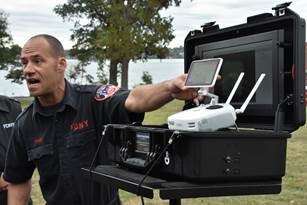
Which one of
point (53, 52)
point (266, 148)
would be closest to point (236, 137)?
point (266, 148)

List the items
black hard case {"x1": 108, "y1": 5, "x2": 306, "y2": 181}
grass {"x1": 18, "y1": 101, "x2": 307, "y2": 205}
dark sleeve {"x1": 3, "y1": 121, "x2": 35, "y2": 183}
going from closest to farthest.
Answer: black hard case {"x1": 108, "y1": 5, "x2": 306, "y2": 181}, dark sleeve {"x1": 3, "y1": 121, "x2": 35, "y2": 183}, grass {"x1": 18, "y1": 101, "x2": 307, "y2": 205}

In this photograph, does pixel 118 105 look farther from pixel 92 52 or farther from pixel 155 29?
pixel 92 52

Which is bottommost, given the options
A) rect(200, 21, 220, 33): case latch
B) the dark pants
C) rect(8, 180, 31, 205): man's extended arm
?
the dark pants

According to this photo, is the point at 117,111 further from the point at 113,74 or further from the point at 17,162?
the point at 113,74

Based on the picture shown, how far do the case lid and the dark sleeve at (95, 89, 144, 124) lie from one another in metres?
0.46

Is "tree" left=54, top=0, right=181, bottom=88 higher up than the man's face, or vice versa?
"tree" left=54, top=0, right=181, bottom=88

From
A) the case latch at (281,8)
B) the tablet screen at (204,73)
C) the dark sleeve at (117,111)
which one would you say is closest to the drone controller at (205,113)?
the tablet screen at (204,73)

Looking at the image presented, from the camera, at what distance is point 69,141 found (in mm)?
3070

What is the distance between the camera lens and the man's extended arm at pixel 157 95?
7.45 feet

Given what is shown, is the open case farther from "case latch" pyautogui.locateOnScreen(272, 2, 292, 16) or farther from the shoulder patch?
the shoulder patch

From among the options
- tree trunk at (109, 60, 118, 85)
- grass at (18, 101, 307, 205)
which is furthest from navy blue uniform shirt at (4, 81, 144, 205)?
tree trunk at (109, 60, 118, 85)

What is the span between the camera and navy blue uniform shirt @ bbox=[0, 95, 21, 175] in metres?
4.11

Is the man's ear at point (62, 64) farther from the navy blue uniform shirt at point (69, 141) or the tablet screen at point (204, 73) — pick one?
the tablet screen at point (204, 73)

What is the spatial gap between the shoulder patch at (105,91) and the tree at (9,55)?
128 ft
